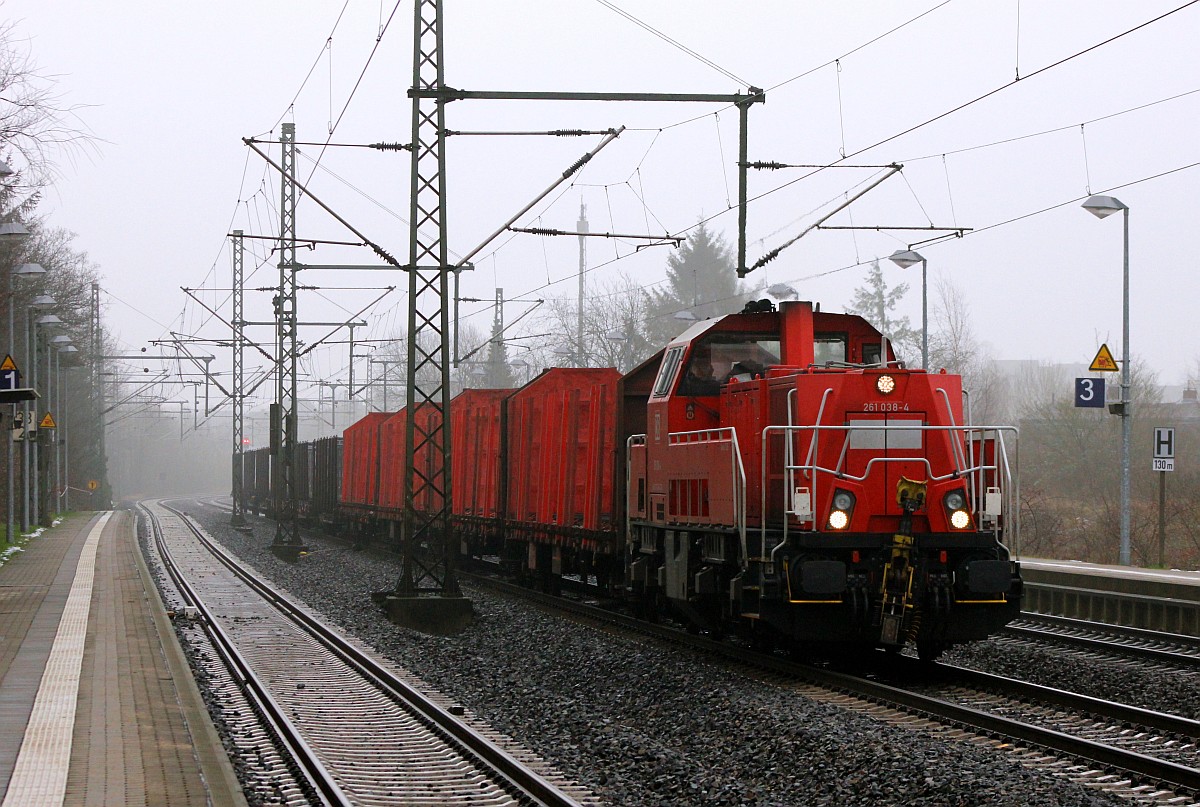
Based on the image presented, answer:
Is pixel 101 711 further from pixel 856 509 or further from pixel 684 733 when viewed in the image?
pixel 856 509

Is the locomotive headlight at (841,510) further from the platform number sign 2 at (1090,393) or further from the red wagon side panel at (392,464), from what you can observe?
the red wagon side panel at (392,464)

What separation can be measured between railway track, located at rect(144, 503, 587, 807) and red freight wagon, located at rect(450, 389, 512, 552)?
6.34 metres

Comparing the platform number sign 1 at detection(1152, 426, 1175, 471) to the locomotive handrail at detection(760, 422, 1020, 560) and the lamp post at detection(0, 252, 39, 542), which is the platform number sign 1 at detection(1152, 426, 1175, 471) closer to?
the locomotive handrail at detection(760, 422, 1020, 560)

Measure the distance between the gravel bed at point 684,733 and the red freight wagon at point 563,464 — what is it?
1.96 m

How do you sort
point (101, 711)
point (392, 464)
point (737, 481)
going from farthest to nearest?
point (392, 464)
point (737, 481)
point (101, 711)

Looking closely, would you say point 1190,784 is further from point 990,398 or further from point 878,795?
point 990,398

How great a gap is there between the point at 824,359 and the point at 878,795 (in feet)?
22.2

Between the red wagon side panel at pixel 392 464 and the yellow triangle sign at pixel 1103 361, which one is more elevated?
the yellow triangle sign at pixel 1103 361

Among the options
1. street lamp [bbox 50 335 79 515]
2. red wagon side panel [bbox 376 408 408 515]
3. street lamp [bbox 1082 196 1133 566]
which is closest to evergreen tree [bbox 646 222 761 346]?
street lamp [bbox 50 335 79 515]

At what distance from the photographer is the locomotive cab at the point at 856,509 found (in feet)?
39.3

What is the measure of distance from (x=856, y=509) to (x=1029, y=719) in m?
2.54

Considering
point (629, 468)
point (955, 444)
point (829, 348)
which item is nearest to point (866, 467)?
point (955, 444)

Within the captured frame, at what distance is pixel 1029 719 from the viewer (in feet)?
34.3

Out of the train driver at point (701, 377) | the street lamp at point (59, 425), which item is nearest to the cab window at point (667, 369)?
the train driver at point (701, 377)
